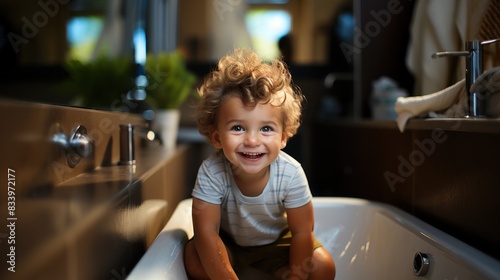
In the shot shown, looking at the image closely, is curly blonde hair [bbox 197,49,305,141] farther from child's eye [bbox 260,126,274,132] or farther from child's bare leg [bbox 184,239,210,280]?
child's bare leg [bbox 184,239,210,280]

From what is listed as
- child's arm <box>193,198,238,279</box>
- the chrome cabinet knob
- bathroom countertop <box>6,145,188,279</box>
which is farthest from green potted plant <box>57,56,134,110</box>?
child's arm <box>193,198,238,279</box>

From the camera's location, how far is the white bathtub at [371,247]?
95 centimetres

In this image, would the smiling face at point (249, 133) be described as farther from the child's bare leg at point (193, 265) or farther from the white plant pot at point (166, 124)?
the white plant pot at point (166, 124)

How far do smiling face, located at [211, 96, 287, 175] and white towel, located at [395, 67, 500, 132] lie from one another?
533 mm

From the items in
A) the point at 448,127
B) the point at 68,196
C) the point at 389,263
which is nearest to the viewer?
A: the point at 68,196

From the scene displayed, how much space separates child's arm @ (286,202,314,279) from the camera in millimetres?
1173

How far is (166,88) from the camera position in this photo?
226 cm

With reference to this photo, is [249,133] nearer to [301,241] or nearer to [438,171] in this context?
[301,241]

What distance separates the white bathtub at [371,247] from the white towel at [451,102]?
0.31 metres

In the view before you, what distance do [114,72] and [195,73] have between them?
5.27ft

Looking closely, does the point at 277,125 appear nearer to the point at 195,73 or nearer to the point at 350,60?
the point at 350,60

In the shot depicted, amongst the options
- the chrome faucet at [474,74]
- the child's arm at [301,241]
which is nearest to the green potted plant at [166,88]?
the child's arm at [301,241]

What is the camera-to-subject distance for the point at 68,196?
0.88m

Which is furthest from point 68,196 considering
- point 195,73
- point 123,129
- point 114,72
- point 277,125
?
point 195,73
